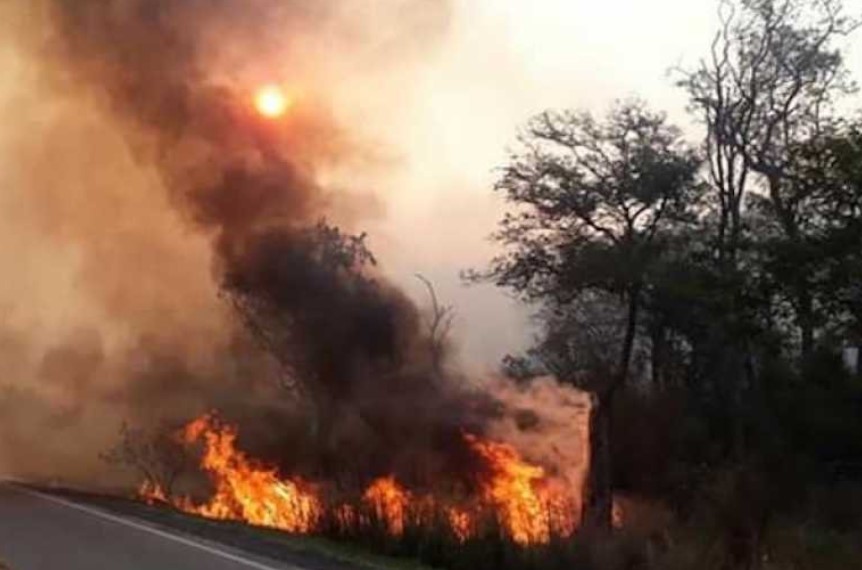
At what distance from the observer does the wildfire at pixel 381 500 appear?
608 inches

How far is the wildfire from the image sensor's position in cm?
1545

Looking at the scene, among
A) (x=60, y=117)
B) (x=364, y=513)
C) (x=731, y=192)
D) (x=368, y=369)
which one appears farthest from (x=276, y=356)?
(x=731, y=192)

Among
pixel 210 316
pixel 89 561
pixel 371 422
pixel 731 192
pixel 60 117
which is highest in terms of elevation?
pixel 731 192

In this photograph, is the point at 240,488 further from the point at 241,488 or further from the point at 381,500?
the point at 381,500

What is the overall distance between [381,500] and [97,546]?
4194 millimetres

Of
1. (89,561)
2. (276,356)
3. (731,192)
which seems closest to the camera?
(89,561)

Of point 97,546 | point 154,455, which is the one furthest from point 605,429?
point 97,546

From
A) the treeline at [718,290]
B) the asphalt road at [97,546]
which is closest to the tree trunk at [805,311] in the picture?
the treeline at [718,290]

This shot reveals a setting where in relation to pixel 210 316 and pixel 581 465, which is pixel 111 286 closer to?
pixel 210 316

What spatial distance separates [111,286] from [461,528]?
18712 mm

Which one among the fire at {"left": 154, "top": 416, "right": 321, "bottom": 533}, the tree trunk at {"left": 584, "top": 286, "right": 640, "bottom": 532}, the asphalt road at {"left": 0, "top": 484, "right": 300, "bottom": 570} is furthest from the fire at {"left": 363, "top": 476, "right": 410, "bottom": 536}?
the tree trunk at {"left": 584, "top": 286, "right": 640, "bottom": 532}

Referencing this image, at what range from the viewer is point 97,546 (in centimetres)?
1342

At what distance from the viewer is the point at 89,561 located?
12086 millimetres

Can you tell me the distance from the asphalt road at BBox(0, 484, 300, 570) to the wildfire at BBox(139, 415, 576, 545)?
2.50 meters
